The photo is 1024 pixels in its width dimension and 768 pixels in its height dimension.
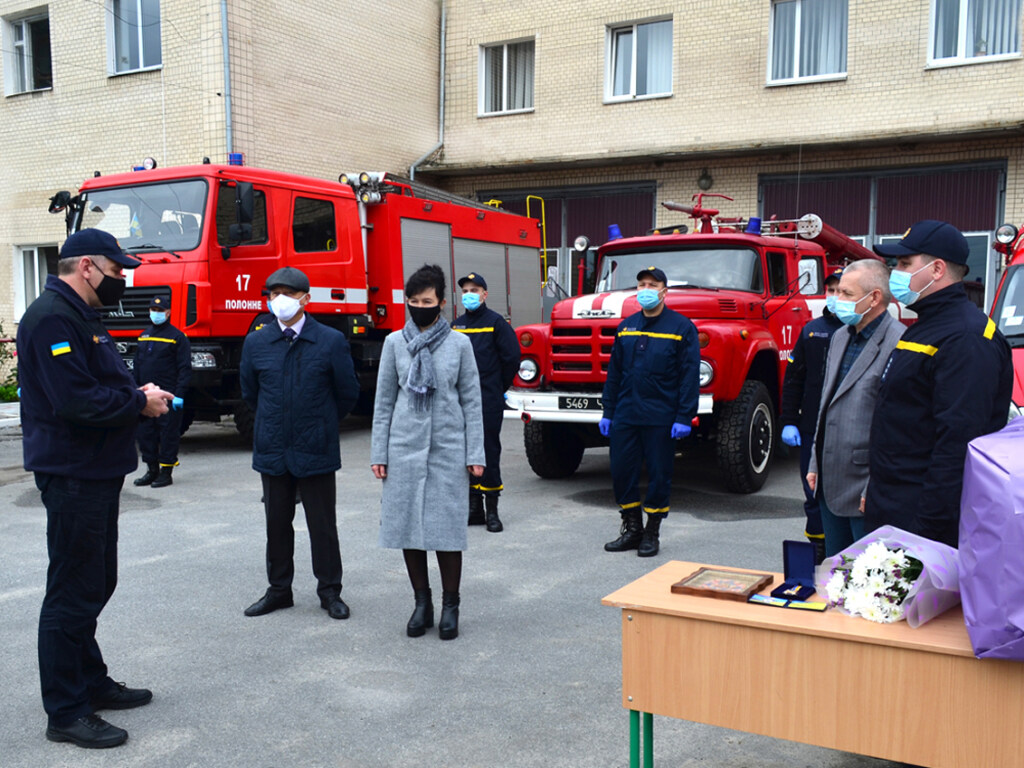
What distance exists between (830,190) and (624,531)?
455 inches

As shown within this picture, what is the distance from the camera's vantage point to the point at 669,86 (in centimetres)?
1758

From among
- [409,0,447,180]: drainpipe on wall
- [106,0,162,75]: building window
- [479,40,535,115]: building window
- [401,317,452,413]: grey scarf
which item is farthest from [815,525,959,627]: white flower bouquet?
[409,0,447,180]: drainpipe on wall

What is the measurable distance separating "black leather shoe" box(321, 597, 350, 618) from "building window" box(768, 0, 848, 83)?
1385cm

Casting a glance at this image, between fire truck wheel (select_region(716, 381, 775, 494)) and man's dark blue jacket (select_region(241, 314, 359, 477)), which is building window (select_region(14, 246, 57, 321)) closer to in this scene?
fire truck wheel (select_region(716, 381, 775, 494))

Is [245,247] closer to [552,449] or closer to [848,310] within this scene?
[552,449]

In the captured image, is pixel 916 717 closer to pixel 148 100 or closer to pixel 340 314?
pixel 340 314

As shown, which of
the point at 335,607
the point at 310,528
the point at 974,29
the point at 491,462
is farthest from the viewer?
the point at 974,29

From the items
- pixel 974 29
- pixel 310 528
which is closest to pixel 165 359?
pixel 310 528

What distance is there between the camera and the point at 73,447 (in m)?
3.69

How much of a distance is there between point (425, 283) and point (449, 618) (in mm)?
1684

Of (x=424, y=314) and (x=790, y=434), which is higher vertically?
(x=424, y=314)

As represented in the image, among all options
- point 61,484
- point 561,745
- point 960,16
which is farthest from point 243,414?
point 960,16

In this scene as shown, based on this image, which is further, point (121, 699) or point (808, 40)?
point (808, 40)

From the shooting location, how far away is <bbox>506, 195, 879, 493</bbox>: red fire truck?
8250 millimetres
